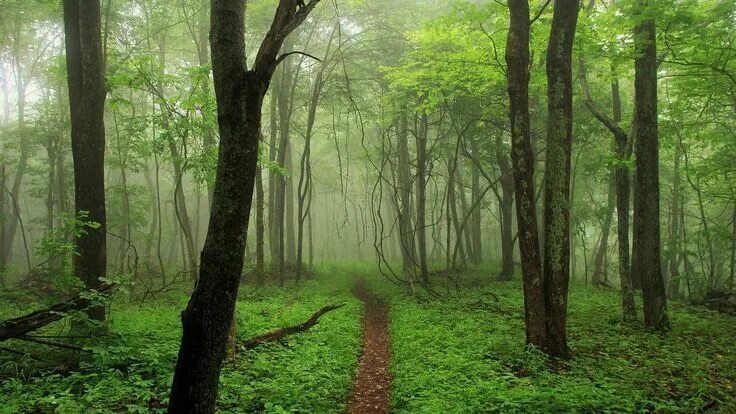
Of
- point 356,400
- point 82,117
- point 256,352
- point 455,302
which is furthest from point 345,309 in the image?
point 82,117

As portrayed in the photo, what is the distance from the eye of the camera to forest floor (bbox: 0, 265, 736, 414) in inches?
227

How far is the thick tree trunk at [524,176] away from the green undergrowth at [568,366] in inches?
30.7

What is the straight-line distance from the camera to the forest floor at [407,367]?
576 cm

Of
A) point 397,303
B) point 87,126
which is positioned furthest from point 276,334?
point 397,303

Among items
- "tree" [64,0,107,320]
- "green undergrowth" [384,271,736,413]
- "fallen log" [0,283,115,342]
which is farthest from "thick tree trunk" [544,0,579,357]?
"tree" [64,0,107,320]

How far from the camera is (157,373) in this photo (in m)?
6.50

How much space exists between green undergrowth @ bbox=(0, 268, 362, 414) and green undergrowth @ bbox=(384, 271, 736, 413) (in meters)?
1.35

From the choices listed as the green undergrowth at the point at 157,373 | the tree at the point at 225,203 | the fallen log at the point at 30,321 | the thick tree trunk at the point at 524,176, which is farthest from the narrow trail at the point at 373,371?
the fallen log at the point at 30,321

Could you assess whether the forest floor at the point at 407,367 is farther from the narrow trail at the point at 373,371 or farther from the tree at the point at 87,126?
the tree at the point at 87,126

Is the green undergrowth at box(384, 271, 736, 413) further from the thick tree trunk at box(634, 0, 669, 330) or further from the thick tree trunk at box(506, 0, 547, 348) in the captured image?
the thick tree trunk at box(634, 0, 669, 330)

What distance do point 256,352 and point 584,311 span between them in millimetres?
10132

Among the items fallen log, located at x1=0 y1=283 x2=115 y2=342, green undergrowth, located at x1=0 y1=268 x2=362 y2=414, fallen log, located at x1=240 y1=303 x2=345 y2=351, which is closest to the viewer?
green undergrowth, located at x1=0 y1=268 x2=362 y2=414

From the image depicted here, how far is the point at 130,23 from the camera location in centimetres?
1933

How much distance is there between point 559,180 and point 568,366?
3.48 metres
